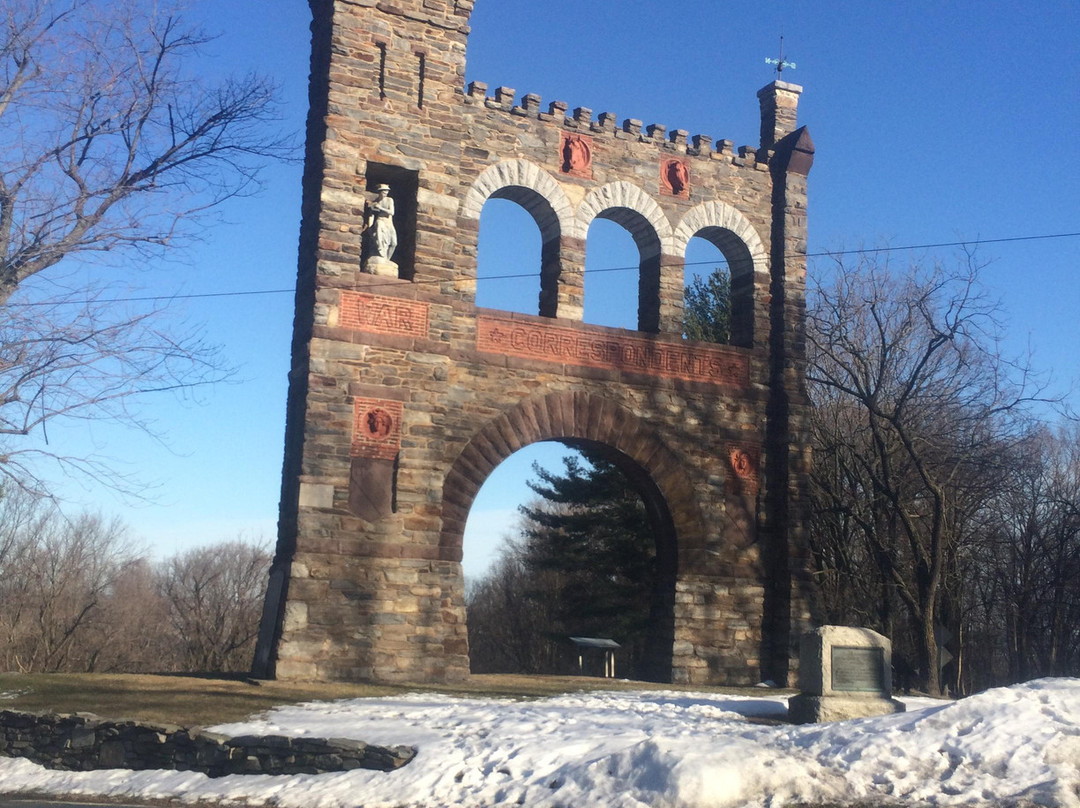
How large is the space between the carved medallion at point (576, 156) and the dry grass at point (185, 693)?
26.1 ft

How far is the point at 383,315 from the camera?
15734mm

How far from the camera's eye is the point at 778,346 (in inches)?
745

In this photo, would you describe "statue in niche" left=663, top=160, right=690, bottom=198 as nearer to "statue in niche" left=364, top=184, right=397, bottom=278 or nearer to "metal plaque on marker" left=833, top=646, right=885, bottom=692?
"statue in niche" left=364, top=184, right=397, bottom=278

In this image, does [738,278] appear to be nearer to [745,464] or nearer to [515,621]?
[745,464]

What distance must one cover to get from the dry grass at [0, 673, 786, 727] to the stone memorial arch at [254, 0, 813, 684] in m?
0.80

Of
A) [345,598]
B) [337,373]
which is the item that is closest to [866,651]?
[345,598]

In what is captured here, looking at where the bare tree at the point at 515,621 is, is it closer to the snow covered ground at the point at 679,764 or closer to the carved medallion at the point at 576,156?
the carved medallion at the point at 576,156

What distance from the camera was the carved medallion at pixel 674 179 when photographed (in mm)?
18562

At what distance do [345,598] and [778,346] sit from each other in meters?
8.56

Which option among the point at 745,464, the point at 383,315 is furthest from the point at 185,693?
the point at 745,464

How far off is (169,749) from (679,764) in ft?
16.7

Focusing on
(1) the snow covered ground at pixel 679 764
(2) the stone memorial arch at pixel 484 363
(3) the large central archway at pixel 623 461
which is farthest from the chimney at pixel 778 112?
(1) the snow covered ground at pixel 679 764

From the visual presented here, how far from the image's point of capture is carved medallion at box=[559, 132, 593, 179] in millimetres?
17828

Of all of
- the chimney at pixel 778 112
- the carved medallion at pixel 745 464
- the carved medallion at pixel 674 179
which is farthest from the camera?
the chimney at pixel 778 112
